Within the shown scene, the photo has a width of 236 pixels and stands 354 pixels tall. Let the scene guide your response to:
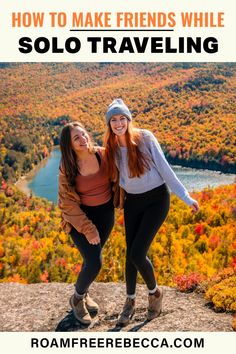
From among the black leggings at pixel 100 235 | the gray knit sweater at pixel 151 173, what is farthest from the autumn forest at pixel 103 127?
the gray knit sweater at pixel 151 173

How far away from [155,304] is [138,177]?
1613mm

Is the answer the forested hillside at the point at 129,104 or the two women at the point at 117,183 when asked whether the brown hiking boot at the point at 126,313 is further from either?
the forested hillside at the point at 129,104

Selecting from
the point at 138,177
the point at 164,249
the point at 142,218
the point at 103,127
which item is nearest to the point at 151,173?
the point at 138,177

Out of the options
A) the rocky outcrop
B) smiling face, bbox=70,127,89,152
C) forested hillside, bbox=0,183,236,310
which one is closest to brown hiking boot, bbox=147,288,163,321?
the rocky outcrop

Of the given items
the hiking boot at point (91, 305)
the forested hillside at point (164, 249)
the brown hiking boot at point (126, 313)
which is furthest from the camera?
the forested hillside at point (164, 249)

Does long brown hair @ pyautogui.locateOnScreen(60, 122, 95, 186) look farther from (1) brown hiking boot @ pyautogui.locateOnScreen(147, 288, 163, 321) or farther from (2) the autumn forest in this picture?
(2) the autumn forest

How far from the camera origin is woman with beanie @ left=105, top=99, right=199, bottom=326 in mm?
4363

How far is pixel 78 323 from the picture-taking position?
5285 millimetres

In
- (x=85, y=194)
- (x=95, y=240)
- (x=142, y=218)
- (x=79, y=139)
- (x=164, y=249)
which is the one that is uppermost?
(x=79, y=139)

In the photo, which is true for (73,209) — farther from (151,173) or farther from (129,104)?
(129,104)

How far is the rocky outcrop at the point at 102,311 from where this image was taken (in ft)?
16.9

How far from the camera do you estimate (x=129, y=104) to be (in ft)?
235

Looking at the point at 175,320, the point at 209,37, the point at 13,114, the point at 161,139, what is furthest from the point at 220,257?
the point at 13,114
